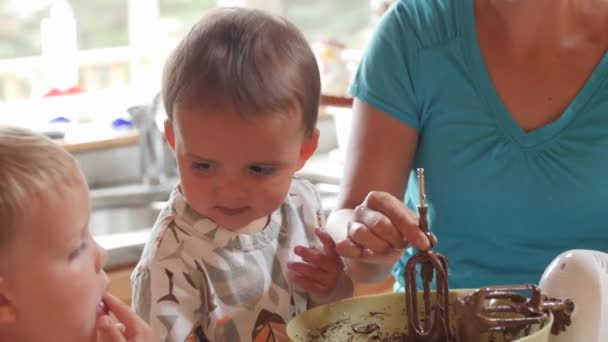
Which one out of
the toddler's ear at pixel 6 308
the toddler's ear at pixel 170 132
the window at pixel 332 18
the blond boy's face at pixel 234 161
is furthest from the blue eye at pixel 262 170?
the window at pixel 332 18

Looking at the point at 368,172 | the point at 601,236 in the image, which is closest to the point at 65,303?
the point at 368,172

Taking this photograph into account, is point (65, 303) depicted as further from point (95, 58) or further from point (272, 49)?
point (95, 58)

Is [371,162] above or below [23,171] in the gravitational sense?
below

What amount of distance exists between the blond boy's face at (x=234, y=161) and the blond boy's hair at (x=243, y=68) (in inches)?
0.7

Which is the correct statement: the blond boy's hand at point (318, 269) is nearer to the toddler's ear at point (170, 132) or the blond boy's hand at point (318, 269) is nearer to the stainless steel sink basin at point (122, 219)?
the toddler's ear at point (170, 132)

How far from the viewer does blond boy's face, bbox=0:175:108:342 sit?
3.09 ft

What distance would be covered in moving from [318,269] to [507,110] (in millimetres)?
420

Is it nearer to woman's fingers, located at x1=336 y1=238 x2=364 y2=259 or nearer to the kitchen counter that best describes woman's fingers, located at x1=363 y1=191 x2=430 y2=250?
woman's fingers, located at x1=336 y1=238 x2=364 y2=259

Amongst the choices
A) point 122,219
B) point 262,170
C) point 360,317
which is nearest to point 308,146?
point 262,170

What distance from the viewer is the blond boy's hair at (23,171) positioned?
0.92 m

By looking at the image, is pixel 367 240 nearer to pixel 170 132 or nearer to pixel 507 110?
pixel 170 132

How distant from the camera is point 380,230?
45.8 inches

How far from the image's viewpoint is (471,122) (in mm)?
1461

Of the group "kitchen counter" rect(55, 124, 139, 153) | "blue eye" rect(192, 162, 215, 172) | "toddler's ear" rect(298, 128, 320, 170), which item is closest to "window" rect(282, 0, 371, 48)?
"kitchen counter" rect(55, 124, 139, 153)
